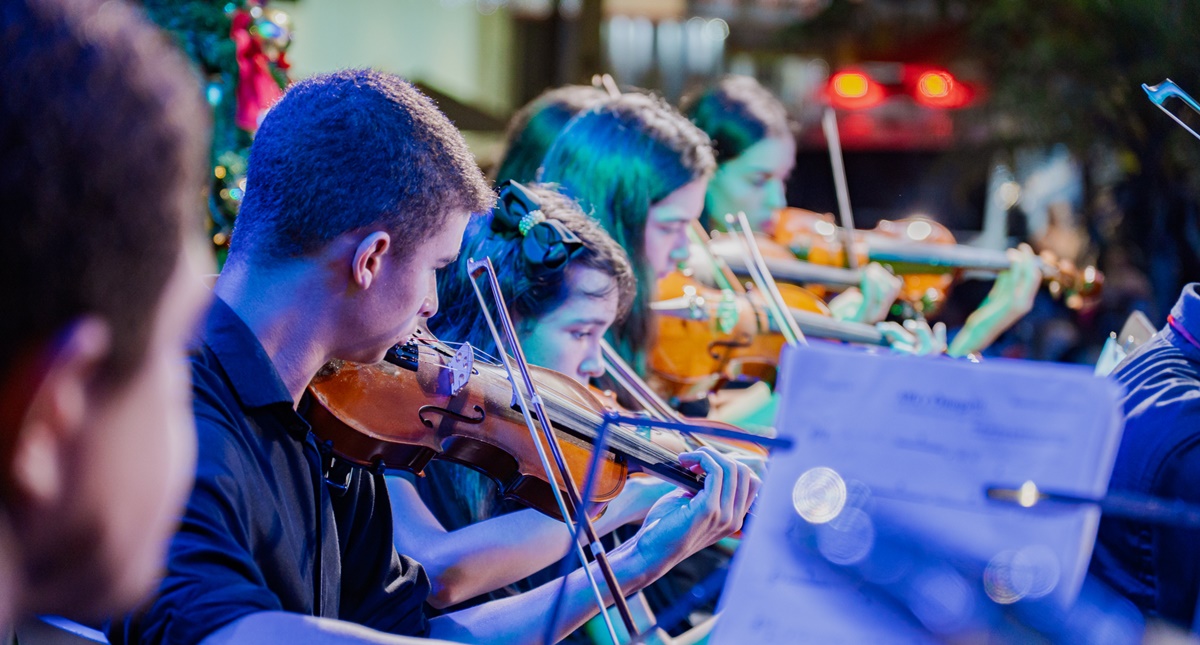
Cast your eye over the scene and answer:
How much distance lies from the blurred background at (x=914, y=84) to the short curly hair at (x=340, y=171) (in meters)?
1.19

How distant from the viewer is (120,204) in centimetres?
54

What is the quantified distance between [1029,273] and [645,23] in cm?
493

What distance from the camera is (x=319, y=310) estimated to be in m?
1.19

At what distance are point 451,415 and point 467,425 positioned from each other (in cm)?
3

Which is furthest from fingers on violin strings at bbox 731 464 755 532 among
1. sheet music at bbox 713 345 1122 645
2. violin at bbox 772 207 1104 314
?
violin at bbox 772 207 1104 314

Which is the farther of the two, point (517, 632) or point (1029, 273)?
point (1029, 273)

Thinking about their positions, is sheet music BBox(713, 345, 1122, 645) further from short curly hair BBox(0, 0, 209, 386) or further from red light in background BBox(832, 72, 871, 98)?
red light in background BBox(832, 72, 871, 98)

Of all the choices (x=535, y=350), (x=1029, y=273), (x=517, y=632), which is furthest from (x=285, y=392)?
(x=1029, y=273)

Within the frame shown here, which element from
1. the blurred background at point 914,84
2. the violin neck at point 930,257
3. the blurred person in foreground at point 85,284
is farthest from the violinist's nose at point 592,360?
the violin neck at point 930,257

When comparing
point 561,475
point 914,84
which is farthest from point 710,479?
point 914,84

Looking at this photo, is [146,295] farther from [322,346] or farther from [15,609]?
[322,346]

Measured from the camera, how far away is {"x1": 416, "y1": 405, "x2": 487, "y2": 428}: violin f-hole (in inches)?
57.8

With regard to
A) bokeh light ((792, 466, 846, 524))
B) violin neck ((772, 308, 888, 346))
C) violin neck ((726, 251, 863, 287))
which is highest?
bokeh light ((792, 466, 846, 524))

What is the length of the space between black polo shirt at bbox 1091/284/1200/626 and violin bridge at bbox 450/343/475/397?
911 mm
